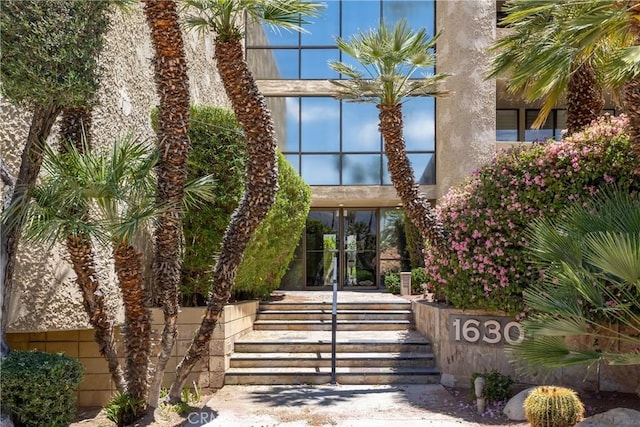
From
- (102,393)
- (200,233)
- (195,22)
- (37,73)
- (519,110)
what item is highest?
(519,110)

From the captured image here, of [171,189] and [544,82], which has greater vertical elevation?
[544,82]

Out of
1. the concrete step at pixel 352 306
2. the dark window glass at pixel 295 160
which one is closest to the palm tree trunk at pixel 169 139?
the concrete step at pixel 352 306

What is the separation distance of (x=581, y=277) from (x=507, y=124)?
13.6 meters

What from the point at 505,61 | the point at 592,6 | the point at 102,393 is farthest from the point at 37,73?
the point at 505,61

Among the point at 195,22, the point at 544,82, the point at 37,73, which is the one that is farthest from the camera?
the point at 544,82

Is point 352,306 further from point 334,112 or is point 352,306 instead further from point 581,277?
point 334,112

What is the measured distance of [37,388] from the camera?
5.38 meters

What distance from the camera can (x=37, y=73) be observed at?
5.52 m

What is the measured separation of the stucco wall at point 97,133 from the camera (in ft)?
21.4

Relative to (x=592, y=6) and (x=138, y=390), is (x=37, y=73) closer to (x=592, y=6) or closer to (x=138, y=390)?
(x=138, y=390)

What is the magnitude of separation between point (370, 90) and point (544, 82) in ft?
10.1

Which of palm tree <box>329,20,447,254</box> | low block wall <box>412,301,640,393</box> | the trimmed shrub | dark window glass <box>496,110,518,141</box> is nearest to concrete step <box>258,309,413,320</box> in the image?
the trimmed shrub

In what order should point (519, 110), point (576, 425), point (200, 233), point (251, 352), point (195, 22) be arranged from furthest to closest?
point (519, 110), point (251, 352), point (200, 233), point (195, 22), point (576, 425)

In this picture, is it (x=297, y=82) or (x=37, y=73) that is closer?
(x=37, y=73)
